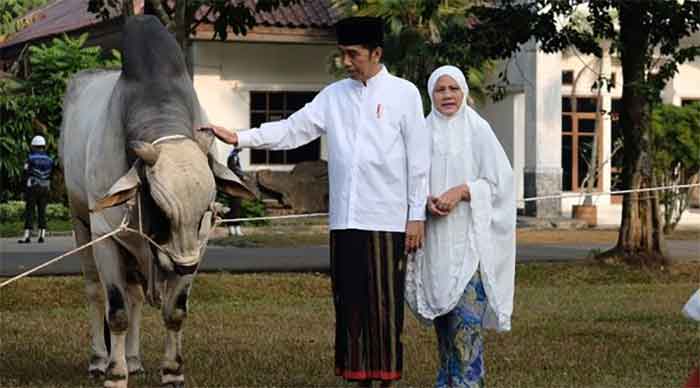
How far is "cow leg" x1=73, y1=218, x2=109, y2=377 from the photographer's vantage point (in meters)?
9.54

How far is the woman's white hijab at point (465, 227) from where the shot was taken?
8086 millimetres

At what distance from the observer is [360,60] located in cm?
782

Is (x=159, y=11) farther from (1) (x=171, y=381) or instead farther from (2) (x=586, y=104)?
(2) (x=586, y=104)

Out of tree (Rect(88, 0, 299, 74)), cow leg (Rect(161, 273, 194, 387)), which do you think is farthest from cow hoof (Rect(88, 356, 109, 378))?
tree (Rect(88, 0, 299, 74))

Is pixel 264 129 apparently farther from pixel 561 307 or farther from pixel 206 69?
pixel 206 69

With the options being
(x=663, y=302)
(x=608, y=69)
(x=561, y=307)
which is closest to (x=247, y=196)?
(x=561, y=307)

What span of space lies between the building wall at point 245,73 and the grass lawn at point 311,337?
37.1 ft

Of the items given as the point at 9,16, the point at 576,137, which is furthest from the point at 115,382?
the point at 576,137

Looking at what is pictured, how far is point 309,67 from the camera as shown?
28.2 m

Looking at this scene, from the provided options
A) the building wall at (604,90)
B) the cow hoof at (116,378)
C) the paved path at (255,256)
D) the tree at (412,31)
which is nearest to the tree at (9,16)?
the paved path at (255,256)

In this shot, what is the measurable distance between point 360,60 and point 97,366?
3.01 m

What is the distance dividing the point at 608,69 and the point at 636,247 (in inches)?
518

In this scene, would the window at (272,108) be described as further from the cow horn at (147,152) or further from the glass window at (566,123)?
the cow horn at (147,152)

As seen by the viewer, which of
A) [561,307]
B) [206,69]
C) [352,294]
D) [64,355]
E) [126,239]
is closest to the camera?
[352,294]
